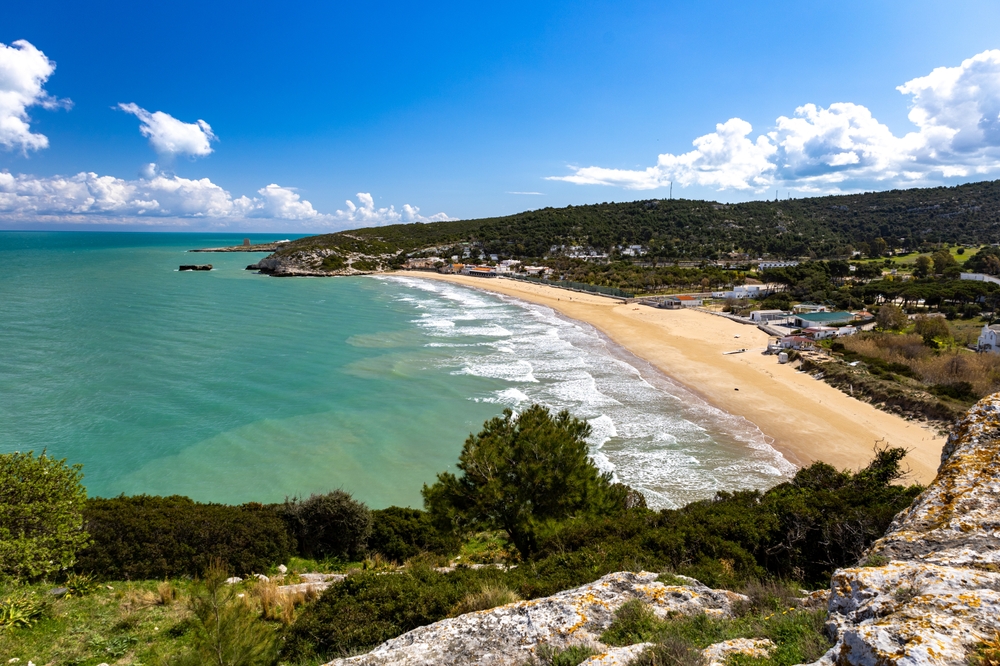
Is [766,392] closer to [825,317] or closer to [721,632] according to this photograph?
[721,632]

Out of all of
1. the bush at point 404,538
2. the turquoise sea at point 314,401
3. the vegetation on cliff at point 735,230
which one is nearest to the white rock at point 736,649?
the bush at point 404,538

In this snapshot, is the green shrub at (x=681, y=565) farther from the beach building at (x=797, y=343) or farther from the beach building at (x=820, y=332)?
the beach building at (x=820, y=332)

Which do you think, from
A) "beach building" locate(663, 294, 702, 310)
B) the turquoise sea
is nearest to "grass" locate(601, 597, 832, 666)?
the turquoise sea

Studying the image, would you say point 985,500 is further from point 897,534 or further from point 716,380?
point 716,380

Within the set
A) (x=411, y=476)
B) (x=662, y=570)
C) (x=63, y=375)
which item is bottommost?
(x=411, y=476)

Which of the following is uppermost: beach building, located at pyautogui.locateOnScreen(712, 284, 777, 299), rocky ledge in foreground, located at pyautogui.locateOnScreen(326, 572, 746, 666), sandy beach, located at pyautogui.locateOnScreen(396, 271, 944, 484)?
rocky ledge in foreground, located at pyautogui.locateOnScreen(326, 572, 746, 666)

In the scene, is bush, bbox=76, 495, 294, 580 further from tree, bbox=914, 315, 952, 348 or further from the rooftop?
the rooftop

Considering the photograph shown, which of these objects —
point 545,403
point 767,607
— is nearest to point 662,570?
point 767,607
